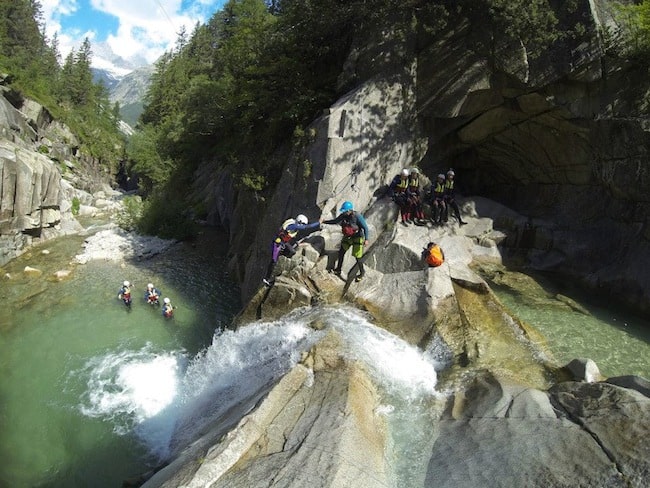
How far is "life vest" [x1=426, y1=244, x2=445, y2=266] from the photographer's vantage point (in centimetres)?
1160

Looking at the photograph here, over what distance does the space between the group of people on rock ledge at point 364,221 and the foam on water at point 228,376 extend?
2.12 metres

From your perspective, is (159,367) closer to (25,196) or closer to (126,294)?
(126,294)

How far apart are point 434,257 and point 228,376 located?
634 centimetres

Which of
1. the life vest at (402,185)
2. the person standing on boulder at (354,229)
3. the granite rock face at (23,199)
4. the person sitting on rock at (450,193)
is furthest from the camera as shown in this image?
the granite rock face at (23,199)

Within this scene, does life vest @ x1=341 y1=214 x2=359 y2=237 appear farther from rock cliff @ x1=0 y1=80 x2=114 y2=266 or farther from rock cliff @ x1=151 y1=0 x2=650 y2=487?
rock cliff @ x1=0 y1=80 x2=114 y2=266

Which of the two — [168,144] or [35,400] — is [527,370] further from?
[168,144]

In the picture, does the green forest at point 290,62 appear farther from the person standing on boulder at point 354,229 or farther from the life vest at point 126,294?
the life vest at point 126,294

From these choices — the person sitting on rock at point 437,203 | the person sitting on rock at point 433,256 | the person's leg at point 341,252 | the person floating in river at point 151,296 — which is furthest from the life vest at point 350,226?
the person floating in river at point 151,296

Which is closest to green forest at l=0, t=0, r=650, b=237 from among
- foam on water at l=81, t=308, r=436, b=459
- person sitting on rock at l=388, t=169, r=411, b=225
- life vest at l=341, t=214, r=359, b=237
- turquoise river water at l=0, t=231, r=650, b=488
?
person sitting on rock at l=388, t=169, r=411, b=225

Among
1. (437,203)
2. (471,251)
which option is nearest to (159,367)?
(437,203)

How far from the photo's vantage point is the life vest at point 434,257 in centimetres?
1160

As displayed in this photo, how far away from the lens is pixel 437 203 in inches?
603

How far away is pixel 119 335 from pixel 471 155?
1700 cm

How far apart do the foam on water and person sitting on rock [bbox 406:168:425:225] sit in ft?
18.2
